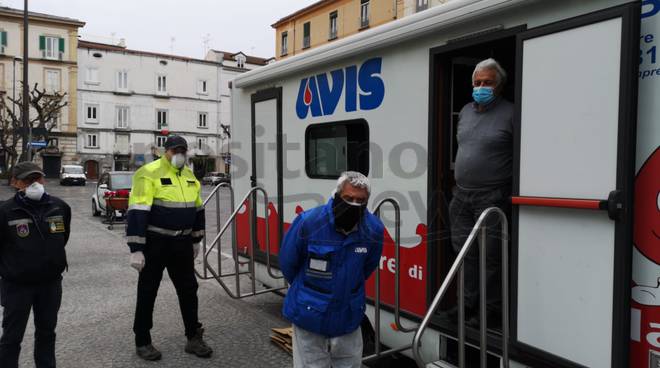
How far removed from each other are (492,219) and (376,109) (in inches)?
48.1

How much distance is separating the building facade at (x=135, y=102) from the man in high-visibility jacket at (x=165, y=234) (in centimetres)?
4044

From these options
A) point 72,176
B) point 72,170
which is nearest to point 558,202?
point 72,176

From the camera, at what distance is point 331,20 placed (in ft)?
126

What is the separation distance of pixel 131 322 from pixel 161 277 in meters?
1.31

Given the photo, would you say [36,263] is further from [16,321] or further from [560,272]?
[560,272]

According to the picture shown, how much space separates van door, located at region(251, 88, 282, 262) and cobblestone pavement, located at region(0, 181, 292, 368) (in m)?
0.74

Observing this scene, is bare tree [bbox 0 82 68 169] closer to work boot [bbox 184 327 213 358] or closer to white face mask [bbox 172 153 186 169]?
white face mask [bbox 172 153 186 169]

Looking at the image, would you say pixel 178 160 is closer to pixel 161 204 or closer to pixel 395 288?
pixel 161 204

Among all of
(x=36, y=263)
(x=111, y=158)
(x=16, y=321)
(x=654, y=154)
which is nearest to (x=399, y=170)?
(x=654, y=154)

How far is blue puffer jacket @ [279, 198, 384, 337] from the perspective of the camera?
2.71 m

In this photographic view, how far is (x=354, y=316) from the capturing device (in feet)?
9.18

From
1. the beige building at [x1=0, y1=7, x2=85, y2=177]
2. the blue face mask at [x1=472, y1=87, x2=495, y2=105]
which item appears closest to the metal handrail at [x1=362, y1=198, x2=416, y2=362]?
the blue face mask at [x1=472, y1=87, x2=495, y2=105]

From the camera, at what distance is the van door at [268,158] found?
17.1 ft

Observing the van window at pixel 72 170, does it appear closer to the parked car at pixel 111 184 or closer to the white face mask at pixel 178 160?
the parked car at pixel 111 184
